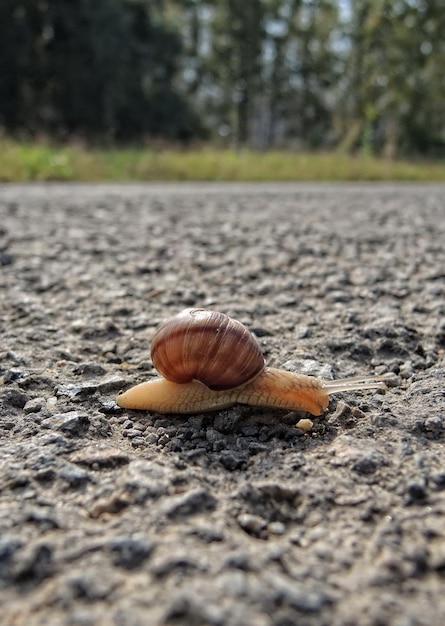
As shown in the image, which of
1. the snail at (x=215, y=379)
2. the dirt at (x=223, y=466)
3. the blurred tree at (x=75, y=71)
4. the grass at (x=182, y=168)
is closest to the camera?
the dirt at (x=223, y=466)

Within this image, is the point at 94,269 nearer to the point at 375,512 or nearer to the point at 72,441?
the point at 72,441

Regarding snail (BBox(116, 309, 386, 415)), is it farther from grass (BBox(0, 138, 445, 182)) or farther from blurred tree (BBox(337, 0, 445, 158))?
blurred tree (BBox(337, 0, 445, 158))

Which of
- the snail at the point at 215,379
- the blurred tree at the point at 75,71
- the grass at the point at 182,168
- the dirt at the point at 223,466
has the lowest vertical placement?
the dirt at the point at 223,466

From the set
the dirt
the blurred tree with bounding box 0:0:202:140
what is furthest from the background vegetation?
the dirt

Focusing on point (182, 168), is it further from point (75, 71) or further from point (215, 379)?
point (75, 71)

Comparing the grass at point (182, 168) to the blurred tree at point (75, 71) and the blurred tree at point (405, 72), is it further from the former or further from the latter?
the blurred tree at point (405, 72)

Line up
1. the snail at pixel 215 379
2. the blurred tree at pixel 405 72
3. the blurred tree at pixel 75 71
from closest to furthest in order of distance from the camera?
the snail at pixel 215 379
the blurred tree at pixel 75 71
the blurred tree at pixel 405 72

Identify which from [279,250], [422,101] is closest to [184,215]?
[279,250]

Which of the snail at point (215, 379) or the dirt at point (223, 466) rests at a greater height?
the snail at point (215, 379)

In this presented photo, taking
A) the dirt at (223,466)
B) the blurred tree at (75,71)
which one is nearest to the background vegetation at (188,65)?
the blurred tree at (75,71)
